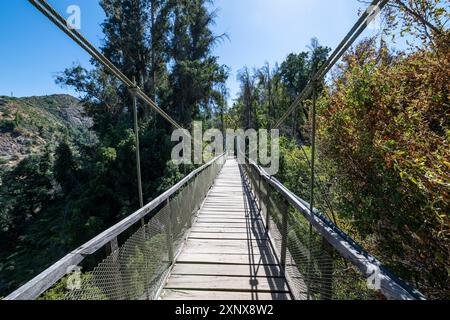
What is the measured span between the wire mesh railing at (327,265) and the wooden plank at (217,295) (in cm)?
17

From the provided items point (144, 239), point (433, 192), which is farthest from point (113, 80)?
point (433, 192)

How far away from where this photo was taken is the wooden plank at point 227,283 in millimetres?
1974

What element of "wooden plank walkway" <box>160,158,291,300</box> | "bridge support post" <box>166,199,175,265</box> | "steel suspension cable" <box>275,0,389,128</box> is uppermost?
"steel suspension cable" <box>275,0,389,128</box>

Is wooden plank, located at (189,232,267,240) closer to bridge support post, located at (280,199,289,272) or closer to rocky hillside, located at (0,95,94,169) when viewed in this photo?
bridge support post, located at (280,199,289,272)

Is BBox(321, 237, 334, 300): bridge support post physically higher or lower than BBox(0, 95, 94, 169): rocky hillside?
lower

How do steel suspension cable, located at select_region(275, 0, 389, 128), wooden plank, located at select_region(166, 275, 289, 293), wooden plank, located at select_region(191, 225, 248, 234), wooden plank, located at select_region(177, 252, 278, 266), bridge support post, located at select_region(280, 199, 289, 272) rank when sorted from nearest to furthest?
steel suspension cable, located at select_region(275, 0, 389, 128), wooden plank, located at select_region(166, 275, 289, 293), bridge support post, located at select_region(280, 199, 289, 272), wooden plank, located at select_region(177, 252, 278, 266), wooden plank, located at select_region(191, 225, 248, 234)

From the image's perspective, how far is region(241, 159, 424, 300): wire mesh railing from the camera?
0.87m

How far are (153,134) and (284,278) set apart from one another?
1199 centimetres

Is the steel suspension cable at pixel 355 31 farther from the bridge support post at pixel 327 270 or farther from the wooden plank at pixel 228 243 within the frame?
the wooden plank at pixel 228 243

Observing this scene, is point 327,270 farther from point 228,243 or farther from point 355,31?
point 228,243

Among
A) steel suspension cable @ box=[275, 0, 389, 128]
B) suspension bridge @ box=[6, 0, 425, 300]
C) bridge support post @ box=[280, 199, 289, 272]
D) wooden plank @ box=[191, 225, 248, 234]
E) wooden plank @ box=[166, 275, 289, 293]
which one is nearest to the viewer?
suspension bridge @ box=[6, 0, 425, 300]

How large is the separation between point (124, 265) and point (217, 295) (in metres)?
0.83

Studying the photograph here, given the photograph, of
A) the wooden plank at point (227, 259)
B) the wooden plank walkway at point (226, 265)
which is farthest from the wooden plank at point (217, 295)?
the wooden plank at point (227, 259)

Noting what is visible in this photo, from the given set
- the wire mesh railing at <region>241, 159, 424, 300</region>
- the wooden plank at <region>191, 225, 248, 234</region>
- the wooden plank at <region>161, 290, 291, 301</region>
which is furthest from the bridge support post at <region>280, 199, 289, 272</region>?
the wooden plank at <region>191, 225, 248, 234</region>
